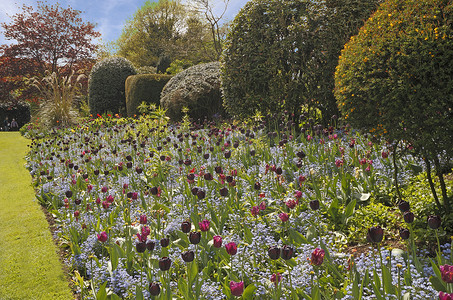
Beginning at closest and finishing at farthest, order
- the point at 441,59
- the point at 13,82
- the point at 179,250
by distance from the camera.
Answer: the point at 441,59, the point at 179,250, the point at 13,82

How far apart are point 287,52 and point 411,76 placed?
439 cm

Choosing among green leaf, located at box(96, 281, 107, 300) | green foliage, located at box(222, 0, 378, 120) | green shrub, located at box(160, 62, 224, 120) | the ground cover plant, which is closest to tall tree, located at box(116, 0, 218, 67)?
green shrub, located at box(160, 62, 224, 120)

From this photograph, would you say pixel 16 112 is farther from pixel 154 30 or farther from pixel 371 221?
pixel 371 221

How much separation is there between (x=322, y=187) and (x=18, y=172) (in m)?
7.12

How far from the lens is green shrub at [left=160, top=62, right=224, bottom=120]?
11.1 metres

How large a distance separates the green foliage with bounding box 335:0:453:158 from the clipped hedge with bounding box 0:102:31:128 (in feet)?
79.2

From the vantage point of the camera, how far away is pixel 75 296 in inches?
125

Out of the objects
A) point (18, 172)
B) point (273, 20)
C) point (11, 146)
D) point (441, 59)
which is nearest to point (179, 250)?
point (441, 59)

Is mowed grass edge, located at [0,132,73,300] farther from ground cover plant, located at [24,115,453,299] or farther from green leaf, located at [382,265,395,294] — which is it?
green leaf, located at [382,265,395,294]

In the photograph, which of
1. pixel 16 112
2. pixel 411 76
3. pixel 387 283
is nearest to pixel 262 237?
pixel 387 283

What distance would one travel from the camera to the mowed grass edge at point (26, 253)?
10.8ft

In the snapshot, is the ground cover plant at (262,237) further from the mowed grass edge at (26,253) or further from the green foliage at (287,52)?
the green foliage at (287,52)

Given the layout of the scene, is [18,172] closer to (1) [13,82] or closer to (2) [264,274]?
(2) [264,274]

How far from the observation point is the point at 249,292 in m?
2.39
